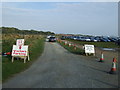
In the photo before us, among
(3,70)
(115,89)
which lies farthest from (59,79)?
(3,70)

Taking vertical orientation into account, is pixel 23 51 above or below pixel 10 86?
above

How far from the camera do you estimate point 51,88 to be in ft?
22.3

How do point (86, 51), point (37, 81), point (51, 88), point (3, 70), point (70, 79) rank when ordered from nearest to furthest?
1. point (51, 88)
2. point (37, 81)
3. point (70, 79)
4. point (3, 70)
5. point (86, 51)

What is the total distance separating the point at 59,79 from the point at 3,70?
3.42m

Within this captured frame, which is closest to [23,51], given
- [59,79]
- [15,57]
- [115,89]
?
[15,57]

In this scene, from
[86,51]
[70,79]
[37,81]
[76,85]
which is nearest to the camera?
[76,85]

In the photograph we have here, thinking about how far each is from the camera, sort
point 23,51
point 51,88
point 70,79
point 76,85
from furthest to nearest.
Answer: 1. point 23,51
2. point 70,79
3. point 76,85
4. point 51,88

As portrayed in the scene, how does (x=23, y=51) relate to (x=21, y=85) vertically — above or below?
above

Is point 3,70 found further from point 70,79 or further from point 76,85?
point 76,85

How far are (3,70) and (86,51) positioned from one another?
36.5ft

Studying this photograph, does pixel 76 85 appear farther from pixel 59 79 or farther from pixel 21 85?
pixel 21 85

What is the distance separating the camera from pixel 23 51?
44.1ft

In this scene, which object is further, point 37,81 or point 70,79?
point 70,79

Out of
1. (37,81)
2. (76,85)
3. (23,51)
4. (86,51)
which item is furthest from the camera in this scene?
(86,51)
